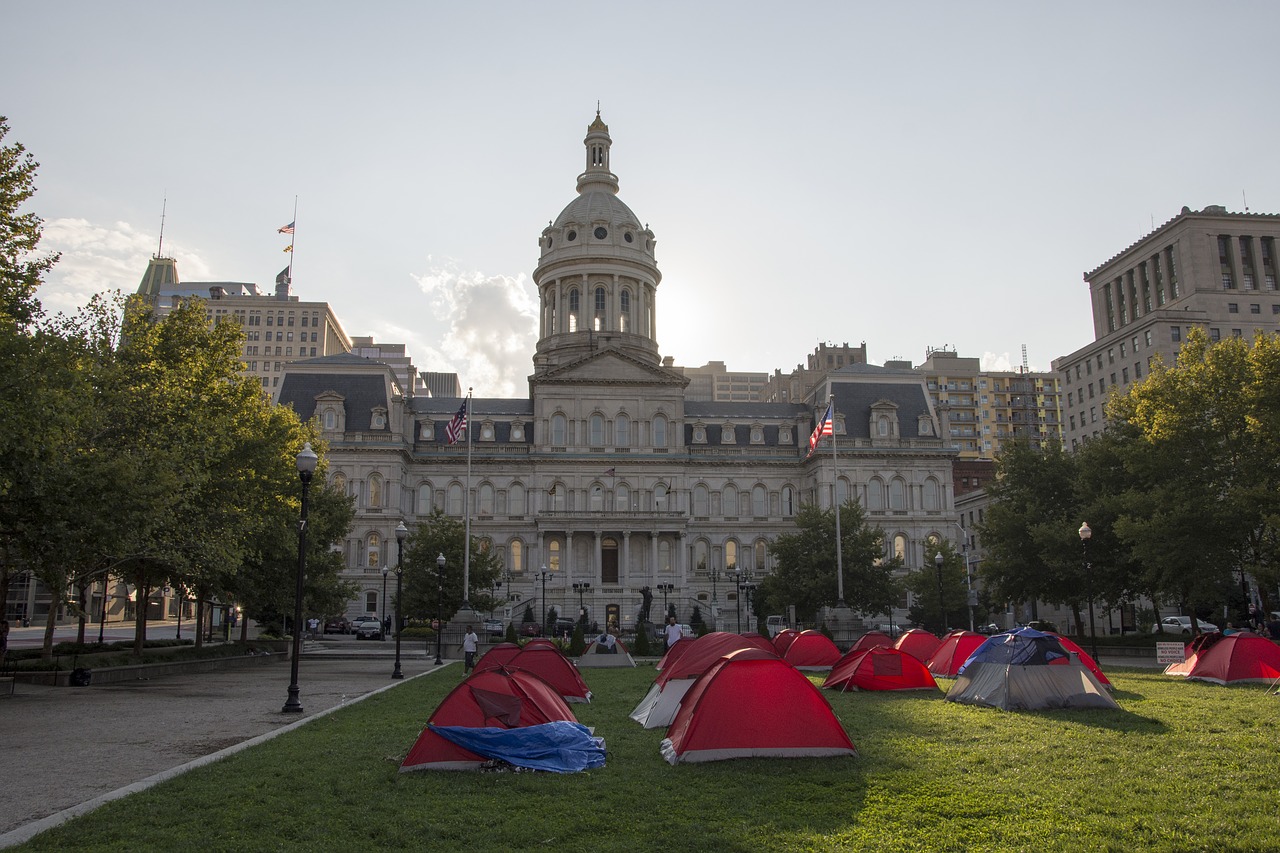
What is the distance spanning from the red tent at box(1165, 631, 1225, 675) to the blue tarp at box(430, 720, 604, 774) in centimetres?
1882

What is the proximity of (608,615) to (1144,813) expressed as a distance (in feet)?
211

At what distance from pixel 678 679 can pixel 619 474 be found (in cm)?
5759

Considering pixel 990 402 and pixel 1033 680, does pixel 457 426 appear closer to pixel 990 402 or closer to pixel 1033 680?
pixel 1033 680

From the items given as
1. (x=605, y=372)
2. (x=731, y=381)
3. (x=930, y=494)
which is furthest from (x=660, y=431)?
(x=731, y=381)

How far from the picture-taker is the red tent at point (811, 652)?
32.9 meters

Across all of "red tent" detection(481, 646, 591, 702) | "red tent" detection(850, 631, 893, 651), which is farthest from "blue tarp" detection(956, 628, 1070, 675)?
"red tent" detection(481, 646, 591, 702)

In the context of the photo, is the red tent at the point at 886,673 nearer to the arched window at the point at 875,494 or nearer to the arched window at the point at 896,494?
the arched window at the point at 875,494

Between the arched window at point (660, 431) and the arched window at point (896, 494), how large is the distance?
18396mm

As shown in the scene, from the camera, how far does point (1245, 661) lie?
24125 mm

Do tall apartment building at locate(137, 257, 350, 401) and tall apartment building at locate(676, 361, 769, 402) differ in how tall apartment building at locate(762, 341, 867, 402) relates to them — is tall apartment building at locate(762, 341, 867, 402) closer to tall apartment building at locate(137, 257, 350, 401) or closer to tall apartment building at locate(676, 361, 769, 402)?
tall apartment building at locate(676, 361, 769, 402)

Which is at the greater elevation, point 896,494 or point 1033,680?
point 896,494

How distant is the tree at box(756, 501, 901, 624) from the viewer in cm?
6094

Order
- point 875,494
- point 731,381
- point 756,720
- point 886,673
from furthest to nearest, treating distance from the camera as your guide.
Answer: point 731,381 < point 875,494 < point 886,673 < point 756,720

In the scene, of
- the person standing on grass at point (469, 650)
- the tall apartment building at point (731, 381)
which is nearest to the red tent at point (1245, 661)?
the person standing on grass at point (469, 650)
